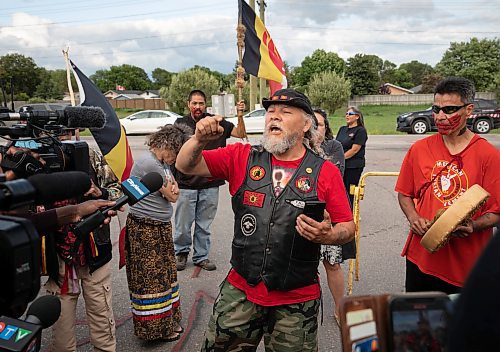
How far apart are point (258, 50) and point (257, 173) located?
2.71 metres

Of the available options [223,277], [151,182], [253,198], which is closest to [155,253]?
[253,198]

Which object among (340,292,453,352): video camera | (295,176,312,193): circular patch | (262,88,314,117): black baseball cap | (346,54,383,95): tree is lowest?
(340,292,453,352): video camera

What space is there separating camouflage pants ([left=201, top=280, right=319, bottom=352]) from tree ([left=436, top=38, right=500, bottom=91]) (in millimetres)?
63249

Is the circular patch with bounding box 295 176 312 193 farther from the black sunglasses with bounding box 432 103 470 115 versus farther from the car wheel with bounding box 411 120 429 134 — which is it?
the car wheel with bounding box 411 120 429 134

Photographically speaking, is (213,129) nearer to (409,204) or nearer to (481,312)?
(409,204)

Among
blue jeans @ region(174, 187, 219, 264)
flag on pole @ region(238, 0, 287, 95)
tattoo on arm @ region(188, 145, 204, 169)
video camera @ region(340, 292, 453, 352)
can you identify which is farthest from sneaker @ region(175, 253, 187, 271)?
video camera @ region(340, 292, 453, 352)

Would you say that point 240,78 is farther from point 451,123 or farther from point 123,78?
point 123,78

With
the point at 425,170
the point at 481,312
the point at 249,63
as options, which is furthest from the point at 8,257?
the point at 249,63

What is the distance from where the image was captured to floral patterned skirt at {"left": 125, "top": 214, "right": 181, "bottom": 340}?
362 cm

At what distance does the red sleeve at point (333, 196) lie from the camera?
264 centimetres

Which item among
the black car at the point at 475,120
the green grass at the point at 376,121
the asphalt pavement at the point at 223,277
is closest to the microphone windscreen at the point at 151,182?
the asphalt pavement at the point at 223,277

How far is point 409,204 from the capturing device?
318cm

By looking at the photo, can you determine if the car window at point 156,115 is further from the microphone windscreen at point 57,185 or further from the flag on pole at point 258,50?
the microphone windscreen at point 57,185

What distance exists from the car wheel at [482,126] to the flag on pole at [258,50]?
19041 millimetres
